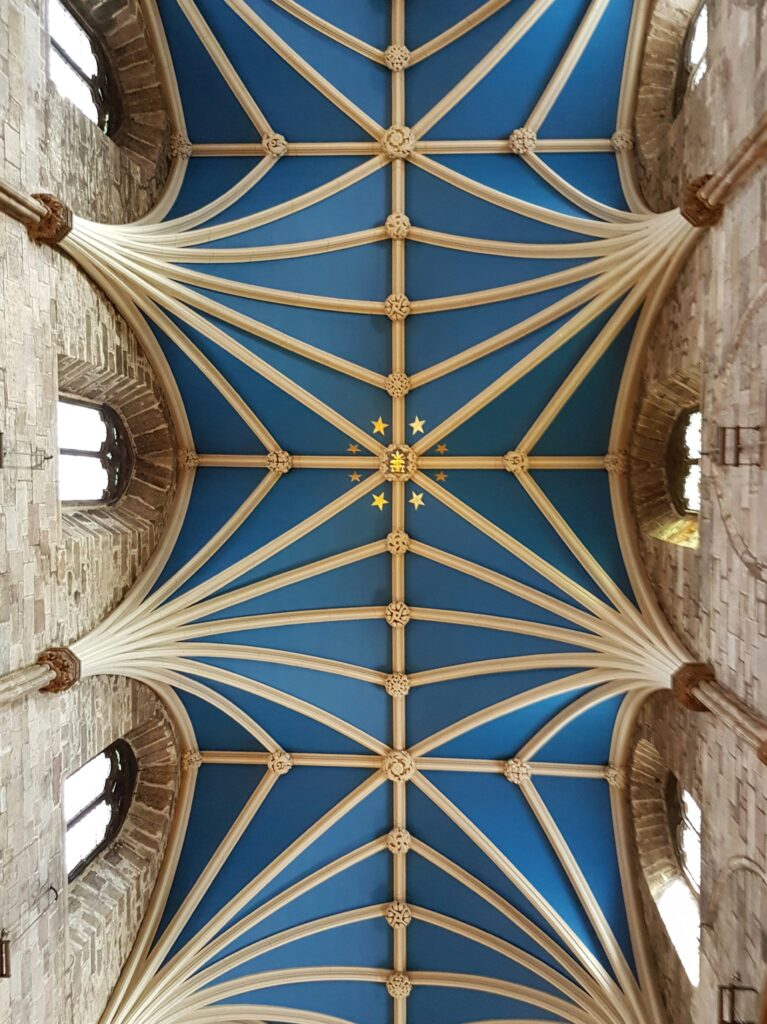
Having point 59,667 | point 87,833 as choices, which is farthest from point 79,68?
point 87,833

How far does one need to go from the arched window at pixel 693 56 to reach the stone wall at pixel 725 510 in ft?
1.14

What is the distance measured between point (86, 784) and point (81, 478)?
468 centimetres

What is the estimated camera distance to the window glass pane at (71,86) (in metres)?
9.98

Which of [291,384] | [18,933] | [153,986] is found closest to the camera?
[18,933]

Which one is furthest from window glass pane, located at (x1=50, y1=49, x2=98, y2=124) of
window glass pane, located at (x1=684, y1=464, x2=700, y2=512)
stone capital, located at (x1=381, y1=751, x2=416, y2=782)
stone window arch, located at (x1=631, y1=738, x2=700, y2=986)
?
stone window arch, located at (x1=631, y1=738, x2=700, y2=986)

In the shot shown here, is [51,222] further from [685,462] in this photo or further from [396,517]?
[685,462]

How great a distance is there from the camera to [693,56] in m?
10.3

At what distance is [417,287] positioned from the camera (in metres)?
12.0

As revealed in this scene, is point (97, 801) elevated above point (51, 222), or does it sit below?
below

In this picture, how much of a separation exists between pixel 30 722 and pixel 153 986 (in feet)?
18.3

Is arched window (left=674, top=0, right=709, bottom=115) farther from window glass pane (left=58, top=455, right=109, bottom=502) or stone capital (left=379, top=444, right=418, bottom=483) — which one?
window glass pane (left=58, top=455, right=109, bottom=502)

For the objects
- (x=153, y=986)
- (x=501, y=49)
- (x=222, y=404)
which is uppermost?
(x=501, y=49)

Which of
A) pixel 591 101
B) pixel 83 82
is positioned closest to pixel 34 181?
pixel 83 82

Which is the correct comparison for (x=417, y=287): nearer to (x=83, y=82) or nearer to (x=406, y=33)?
(x=406, y=33)
